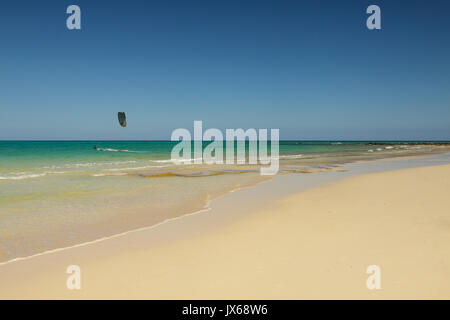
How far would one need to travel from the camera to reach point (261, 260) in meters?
4.57

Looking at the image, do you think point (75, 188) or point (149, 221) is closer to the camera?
point (149, 221)

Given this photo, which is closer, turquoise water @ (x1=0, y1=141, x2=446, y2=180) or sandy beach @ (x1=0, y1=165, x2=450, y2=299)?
sandy beach @ (x1=0, y1=165, x2=450, y2=299)

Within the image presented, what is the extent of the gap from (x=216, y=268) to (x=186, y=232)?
1991 millimetres

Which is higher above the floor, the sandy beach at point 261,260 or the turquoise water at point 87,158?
the turquoise water at point 87,158

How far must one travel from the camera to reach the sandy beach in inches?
146

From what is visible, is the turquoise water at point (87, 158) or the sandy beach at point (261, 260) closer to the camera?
the sandy beach at point (261, 260)

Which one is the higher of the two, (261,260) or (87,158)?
(87,158)

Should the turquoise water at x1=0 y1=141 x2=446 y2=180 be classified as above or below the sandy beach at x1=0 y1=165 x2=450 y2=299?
above

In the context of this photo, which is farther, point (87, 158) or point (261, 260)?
point (87, 158)

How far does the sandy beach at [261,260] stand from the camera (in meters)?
3.71

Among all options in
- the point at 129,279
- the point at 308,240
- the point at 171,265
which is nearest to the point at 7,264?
the point at 129,279

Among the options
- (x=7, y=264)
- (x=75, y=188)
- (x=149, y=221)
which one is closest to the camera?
(x=7, y=264)
